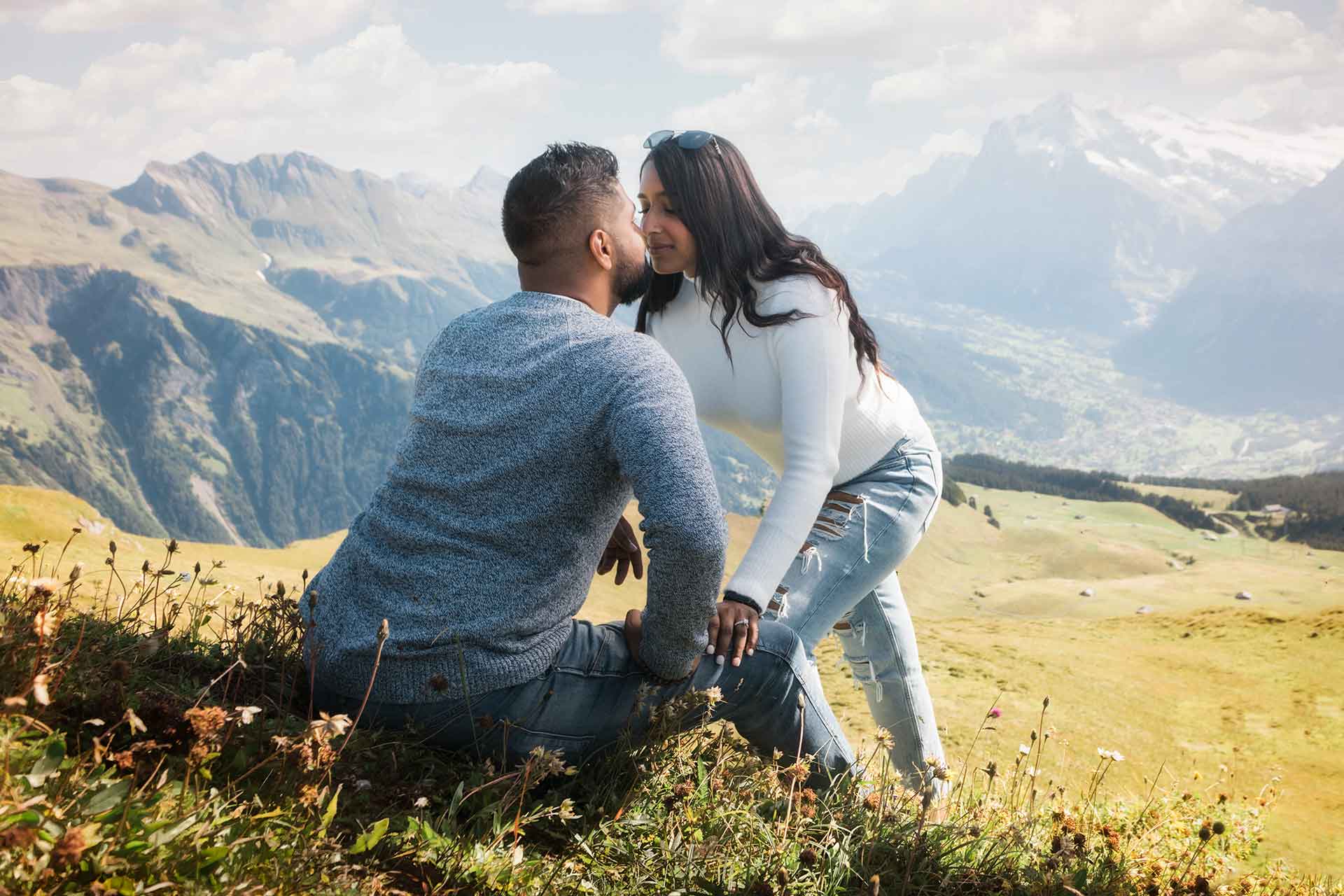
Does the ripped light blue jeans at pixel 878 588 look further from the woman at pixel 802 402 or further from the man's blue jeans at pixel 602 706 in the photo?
the man's blue jeans at pixel 602 706

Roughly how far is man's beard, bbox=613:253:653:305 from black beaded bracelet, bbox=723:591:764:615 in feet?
3.56

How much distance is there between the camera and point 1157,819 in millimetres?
4742

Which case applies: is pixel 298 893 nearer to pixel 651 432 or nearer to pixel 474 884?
pixel 474 884

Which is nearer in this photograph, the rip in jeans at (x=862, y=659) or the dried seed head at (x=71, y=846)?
the dried seed head at (x=71, y=846)

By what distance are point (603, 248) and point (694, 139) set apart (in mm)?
1268

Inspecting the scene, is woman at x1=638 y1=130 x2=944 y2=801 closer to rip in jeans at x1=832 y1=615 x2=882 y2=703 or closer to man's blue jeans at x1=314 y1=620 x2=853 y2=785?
rip in jeans at x1=832 y1=615 x2=882 y2=703

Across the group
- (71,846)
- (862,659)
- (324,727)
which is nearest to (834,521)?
(862,659)

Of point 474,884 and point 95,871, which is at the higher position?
point 95,871

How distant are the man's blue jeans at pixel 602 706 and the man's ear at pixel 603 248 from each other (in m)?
1.21

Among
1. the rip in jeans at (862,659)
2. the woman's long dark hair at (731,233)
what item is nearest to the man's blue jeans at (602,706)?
the rip in jeans at (862,659)

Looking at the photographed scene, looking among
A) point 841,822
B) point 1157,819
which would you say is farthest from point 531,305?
Answer: point 1157,819

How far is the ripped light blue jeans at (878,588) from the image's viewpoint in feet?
13.6

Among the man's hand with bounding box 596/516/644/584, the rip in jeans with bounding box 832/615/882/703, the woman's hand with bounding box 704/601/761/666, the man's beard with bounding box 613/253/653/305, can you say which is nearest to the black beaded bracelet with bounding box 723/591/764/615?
the woman's hand with bounding box 704/601/761/666

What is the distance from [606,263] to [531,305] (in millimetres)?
313
